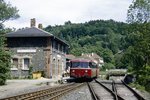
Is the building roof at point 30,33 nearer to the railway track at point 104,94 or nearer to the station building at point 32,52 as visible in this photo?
the station building at point 32,52

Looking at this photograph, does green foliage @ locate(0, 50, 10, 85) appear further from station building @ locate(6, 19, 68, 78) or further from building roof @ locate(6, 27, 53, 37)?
building roof @ locate(6, 27, 53, 37)

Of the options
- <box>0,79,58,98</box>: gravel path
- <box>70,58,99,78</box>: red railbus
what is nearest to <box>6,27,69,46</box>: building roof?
<box>70,58,99,78</box>: red railbus

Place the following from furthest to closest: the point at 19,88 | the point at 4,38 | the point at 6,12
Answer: the point at 6,12, the point at 4,38, the point at 19,88

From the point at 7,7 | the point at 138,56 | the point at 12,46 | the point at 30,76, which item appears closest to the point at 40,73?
the point at 30,76

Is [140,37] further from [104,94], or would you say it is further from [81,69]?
[104,94]

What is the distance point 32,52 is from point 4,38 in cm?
1168

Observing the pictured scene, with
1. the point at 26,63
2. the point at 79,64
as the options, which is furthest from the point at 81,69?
the point at 26,63

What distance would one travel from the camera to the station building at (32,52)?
163 ft

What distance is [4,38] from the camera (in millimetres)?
39062

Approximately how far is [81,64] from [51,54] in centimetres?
1067

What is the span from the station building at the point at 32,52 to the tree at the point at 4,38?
4530mm

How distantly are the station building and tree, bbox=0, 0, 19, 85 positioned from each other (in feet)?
14.9

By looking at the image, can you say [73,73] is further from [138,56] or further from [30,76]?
[30,76]

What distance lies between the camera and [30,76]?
161ft
